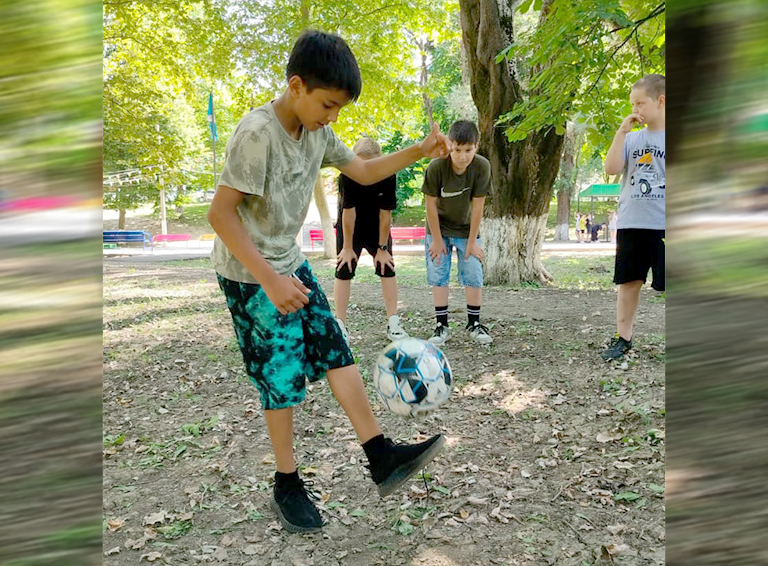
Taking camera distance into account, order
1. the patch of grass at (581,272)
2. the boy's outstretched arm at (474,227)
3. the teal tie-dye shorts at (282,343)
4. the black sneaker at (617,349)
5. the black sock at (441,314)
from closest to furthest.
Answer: the teal tie-dye shorts at (282,343)
the black sneaker at (617,349)
the boy's outstretched arm at (474,227)
the black sock at (441,314)
the patch of grass at (581,272)

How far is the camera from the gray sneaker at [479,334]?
539cm

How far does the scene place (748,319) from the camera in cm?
88

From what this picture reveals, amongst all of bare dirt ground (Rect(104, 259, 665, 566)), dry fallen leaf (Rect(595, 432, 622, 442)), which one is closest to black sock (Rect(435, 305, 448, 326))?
bare dirt ground (Rect(104, 259, 665, 566))

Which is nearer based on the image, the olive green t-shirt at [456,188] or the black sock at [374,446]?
the black sock at [374,446]

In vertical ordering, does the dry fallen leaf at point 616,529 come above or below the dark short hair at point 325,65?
below

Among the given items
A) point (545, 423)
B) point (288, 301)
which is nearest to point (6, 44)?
point (288, 301)

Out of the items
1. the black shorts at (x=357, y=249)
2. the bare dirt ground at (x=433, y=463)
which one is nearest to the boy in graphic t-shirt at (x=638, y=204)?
the bare dirt ground at (x=433, y=463)

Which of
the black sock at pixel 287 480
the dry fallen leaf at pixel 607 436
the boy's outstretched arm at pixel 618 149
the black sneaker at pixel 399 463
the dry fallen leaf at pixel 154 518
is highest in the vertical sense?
the boy's outstretched arm at pixel 618 149

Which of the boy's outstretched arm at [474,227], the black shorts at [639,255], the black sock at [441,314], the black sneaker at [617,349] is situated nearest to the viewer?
the black shorts at [639,255]

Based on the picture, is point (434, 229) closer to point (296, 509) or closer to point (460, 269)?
point (460, 269)

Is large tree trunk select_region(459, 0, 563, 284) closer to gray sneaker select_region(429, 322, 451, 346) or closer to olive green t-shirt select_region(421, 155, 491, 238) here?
olive green t-shirt select_region(421, 155, 491, 238)

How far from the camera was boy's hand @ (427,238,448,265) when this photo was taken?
5.49 m

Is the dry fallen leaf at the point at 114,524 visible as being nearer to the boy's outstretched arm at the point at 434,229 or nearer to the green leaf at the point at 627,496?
the green leaf at the point at 627,496

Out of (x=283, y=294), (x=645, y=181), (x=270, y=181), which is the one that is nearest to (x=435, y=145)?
(x=270, y=181)
